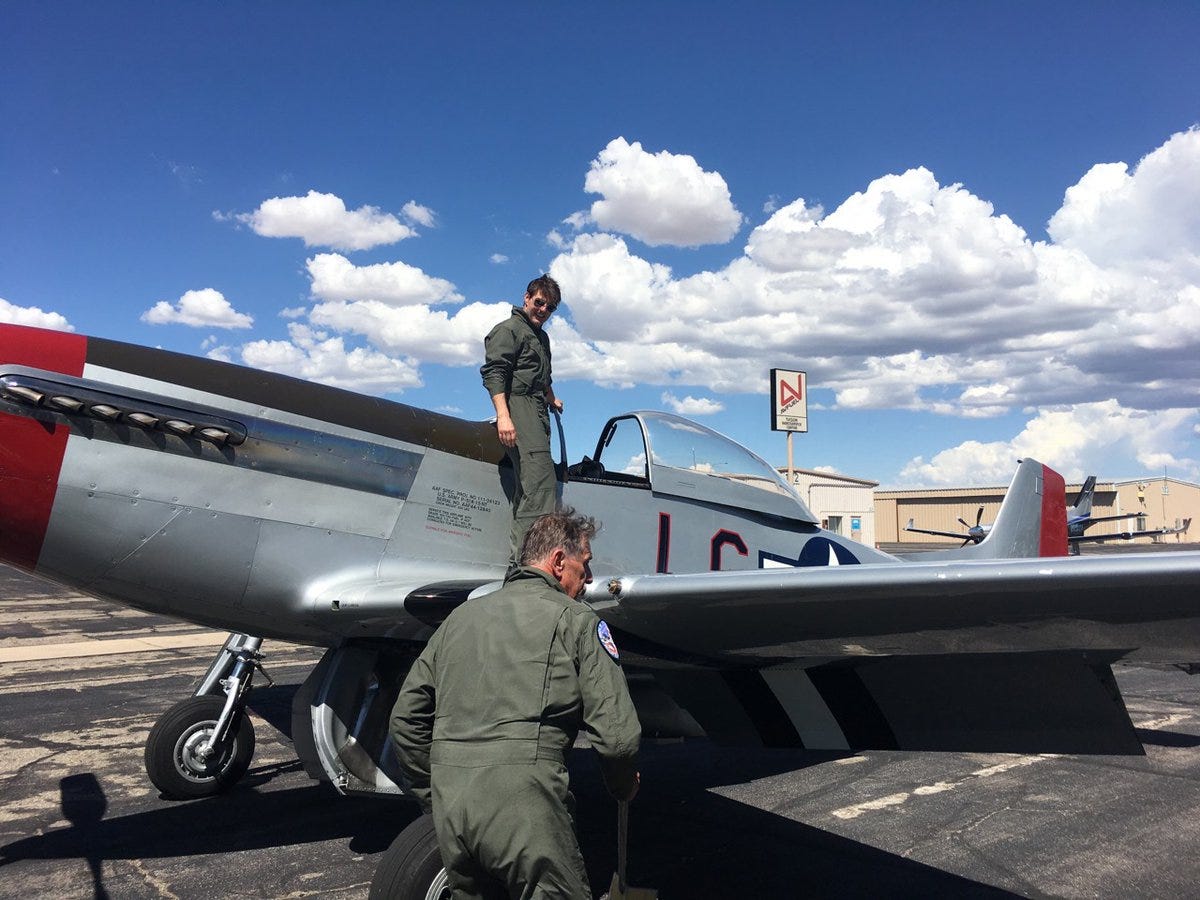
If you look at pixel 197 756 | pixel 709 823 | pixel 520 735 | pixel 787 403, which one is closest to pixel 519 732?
pixel 520 735

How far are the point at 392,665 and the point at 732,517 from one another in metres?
1.97

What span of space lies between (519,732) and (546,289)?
254 cm

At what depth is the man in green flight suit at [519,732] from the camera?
1.96 metres

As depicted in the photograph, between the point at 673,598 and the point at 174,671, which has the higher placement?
the point at 673,598

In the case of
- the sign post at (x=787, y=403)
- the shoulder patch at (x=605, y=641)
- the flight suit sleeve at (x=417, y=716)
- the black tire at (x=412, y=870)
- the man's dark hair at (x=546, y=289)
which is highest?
the sign post at (x=787, y=403)

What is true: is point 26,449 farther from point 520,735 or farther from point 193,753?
point 520,735

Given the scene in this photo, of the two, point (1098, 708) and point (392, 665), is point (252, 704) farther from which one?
point (1098, 708)

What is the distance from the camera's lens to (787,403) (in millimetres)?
13570

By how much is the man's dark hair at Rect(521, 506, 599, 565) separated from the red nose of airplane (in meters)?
2.14

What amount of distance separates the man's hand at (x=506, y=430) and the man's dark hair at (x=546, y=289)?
2.09 ft

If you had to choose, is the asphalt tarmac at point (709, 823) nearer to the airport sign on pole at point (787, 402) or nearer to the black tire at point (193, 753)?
the black tire at point (193, 753)

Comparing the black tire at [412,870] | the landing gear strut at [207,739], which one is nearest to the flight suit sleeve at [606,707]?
the black tire at [412,870]

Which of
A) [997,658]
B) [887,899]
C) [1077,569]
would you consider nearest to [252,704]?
[887,899]

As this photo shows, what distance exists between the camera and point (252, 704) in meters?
7.24
